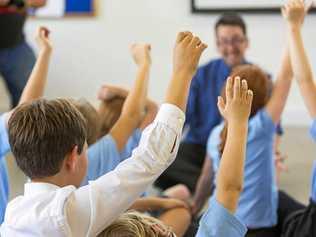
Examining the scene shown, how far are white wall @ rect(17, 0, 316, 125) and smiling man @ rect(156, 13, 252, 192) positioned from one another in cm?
94

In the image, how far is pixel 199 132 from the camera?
3.07 metres

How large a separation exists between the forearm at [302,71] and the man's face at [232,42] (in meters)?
1.20

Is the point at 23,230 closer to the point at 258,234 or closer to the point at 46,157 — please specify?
the point at 46,157

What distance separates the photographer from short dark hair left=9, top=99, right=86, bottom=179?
3.63ft

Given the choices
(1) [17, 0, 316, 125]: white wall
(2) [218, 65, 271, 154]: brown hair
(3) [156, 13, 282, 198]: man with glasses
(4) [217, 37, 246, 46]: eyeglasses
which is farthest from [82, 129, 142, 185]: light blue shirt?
A: (1) [17, 0, 316, 125]: white wall

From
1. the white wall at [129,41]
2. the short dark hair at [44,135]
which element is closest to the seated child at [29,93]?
the short dark hair at [44,135]

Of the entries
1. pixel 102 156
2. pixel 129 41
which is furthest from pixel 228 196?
pixel 129 41

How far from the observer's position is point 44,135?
110cm

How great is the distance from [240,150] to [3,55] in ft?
8.69

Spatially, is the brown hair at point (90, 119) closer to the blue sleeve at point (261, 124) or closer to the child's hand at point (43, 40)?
the child's hand at point (43, 40)

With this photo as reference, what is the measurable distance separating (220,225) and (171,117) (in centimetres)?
22

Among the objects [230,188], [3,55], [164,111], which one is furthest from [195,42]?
[3,55]

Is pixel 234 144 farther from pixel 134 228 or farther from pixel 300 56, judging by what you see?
pixel 300 56

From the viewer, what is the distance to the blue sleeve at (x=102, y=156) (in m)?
1.67
